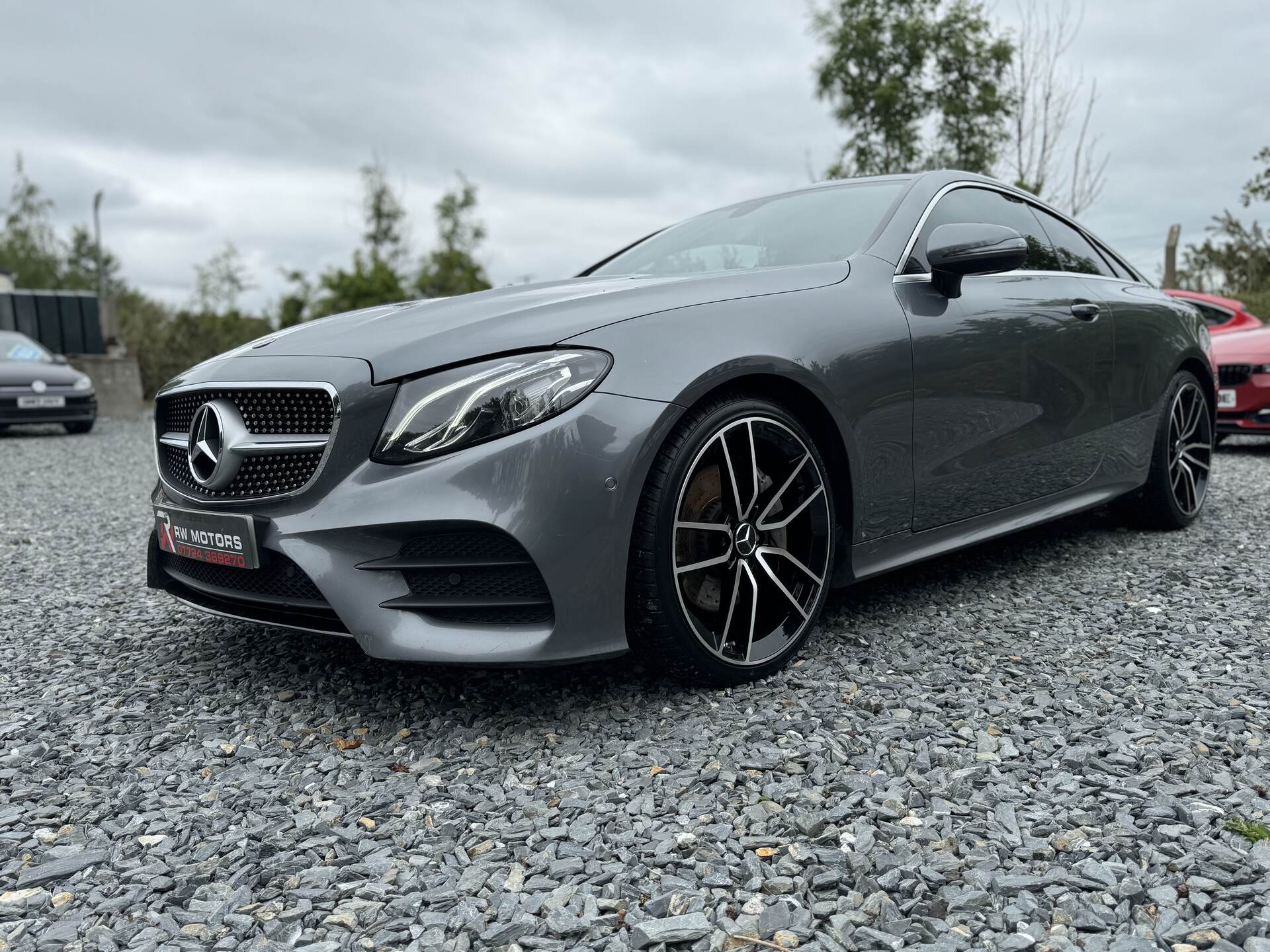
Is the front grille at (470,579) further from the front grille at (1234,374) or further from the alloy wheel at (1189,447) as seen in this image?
the front grille at (1234,374)

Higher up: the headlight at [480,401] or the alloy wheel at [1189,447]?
the headlight at [480,401]

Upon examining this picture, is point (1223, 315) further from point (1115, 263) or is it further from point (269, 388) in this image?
point (269, 388)

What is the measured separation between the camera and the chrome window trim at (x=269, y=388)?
88.4 inches

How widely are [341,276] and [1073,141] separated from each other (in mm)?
17099

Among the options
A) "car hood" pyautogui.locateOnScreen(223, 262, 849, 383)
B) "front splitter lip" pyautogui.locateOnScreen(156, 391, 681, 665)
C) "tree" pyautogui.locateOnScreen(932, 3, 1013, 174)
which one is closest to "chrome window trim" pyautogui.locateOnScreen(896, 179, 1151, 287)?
"car hood" pyautogui.locateOnScreen(223, 262, 849, 383)

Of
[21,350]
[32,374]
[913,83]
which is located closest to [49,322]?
[21,350]

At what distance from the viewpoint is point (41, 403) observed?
11.5 metres

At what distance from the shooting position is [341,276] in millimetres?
25281

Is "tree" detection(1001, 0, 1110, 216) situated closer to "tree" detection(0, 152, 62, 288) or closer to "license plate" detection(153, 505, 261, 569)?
"license plate" detection(153, 505, 261, 569)

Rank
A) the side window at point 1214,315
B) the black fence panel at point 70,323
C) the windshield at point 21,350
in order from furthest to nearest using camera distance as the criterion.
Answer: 1. the black fence panel at point 70,323
2. the windshield at point 21,350
3. the side window at point 1214,315

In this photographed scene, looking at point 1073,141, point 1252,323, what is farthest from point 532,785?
point 1073,141

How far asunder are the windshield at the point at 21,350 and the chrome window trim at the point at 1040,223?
11.5 m

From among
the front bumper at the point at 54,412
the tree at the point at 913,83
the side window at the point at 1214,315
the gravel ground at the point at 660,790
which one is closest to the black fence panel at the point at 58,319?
the front bumper at the point at 54,412

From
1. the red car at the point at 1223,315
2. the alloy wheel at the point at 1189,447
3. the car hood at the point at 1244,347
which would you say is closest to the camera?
the alloy wheel at the point at 1189,447
